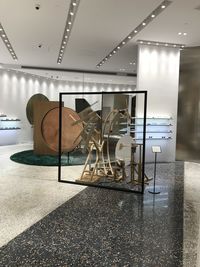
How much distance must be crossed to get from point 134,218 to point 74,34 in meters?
5.12

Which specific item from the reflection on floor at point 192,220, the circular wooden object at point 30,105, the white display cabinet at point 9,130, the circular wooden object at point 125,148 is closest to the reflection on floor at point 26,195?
the circular wooden object at point 125,148

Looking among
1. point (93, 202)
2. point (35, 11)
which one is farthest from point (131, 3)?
point (93, 202)

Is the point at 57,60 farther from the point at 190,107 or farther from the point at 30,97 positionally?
the point at 190,107

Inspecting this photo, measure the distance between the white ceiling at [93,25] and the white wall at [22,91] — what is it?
311 cm

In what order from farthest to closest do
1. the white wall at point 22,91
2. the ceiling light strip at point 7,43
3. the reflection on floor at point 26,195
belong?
1. the white wall at point 22,91
2. the ceiling light strip at point 7,43
3. the reflection on floor at point 26,195

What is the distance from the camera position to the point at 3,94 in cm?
1213

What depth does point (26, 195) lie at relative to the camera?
15.3 feet

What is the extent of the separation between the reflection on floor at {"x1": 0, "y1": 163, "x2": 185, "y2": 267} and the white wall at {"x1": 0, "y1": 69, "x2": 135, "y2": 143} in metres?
8.98

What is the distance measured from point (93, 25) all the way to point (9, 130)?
24.9 ft

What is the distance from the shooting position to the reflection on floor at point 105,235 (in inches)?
104

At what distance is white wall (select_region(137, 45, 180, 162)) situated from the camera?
7.92 meters

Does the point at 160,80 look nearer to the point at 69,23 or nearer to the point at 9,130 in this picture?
the point at 69,23

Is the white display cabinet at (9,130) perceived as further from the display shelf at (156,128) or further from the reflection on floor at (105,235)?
the reflection on floor at (105,235)

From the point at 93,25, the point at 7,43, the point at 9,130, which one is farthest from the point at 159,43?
the point at 9,130
